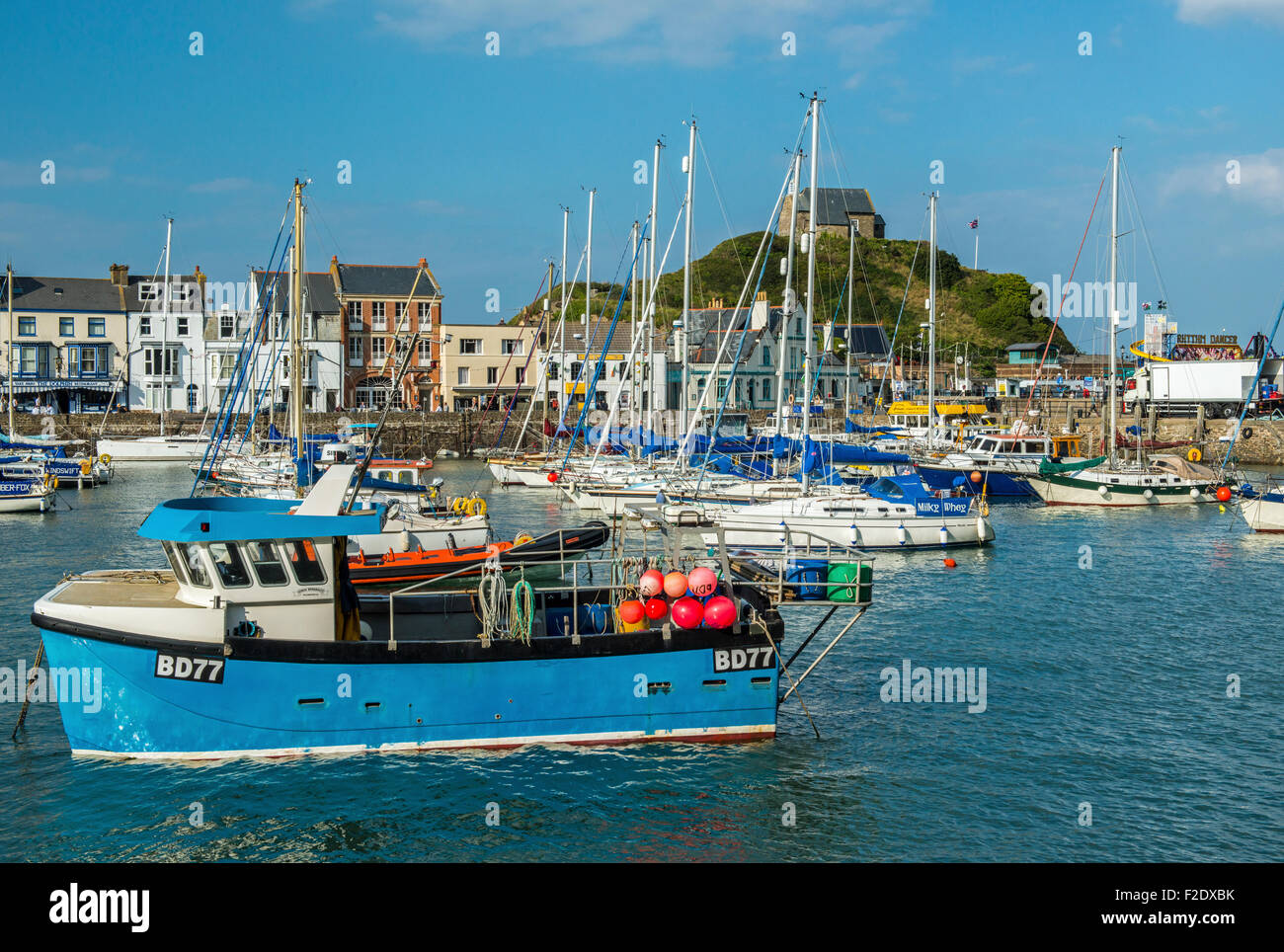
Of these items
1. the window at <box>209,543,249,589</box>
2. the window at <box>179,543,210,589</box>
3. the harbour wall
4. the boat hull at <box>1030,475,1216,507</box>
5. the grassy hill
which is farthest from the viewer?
the grassy hill

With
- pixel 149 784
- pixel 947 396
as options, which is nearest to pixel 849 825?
pixel 149 784


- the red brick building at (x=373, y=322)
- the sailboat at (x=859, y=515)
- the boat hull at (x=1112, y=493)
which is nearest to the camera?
the sailboat at (x=859, y=515)

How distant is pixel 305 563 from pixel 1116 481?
41.1 metres

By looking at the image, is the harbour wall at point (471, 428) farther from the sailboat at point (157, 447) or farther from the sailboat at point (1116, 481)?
the sailboat at point (1116, 481)

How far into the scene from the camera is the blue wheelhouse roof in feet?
50.1

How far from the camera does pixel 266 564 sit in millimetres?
15711

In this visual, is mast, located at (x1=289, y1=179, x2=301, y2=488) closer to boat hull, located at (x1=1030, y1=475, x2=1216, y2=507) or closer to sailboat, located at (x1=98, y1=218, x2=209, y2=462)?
boat hull, located at (x1=1030, y1=475, x2=1216, y2=507)

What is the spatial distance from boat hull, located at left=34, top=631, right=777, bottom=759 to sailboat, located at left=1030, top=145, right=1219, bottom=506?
1459 inches

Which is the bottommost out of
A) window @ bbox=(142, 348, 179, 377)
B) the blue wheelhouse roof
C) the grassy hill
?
the blue wheelhouse roof

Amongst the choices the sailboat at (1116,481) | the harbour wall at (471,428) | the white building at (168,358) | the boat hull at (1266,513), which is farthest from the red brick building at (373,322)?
the boat hull at (1266,513)

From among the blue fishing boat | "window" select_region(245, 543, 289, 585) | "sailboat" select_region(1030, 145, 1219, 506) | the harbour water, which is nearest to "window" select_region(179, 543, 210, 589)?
the blue fishing boat

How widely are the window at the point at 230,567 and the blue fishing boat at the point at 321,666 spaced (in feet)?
0.08

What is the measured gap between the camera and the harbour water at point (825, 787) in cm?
1405

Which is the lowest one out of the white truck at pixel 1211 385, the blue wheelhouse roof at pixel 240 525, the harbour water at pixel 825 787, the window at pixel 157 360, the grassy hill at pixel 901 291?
the harbour water at pixel 825 787
